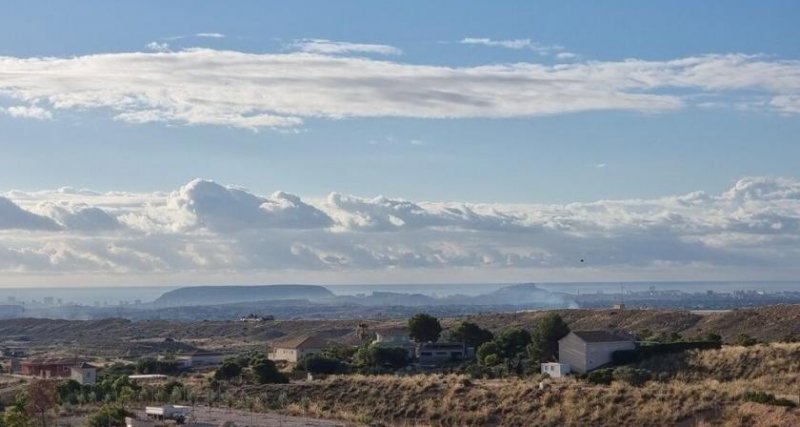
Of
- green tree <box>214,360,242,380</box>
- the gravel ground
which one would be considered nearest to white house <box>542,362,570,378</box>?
the gravel ground

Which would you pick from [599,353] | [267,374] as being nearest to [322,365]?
[267,374]

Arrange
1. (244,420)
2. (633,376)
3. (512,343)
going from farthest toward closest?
(512,343), (633,376), (244,420)

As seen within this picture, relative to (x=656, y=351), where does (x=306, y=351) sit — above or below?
below

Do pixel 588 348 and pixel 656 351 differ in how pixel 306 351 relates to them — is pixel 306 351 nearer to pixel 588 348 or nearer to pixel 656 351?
pixel 588 348

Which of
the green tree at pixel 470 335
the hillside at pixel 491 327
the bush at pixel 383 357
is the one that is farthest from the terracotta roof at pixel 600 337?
the hillside at pixel 491 327

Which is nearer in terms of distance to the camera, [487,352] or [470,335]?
[487,352]

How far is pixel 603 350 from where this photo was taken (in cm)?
6969

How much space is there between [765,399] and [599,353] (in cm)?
1943

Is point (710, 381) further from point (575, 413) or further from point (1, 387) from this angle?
point (1, 387)

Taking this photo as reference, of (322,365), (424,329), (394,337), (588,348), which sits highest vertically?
(424,329)

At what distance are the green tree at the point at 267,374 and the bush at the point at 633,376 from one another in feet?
70.6

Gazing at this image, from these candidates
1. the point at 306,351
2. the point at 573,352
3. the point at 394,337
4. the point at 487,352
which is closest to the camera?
the point at 573,352

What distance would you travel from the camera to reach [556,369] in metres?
68.2

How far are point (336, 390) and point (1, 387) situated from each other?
27.6m
